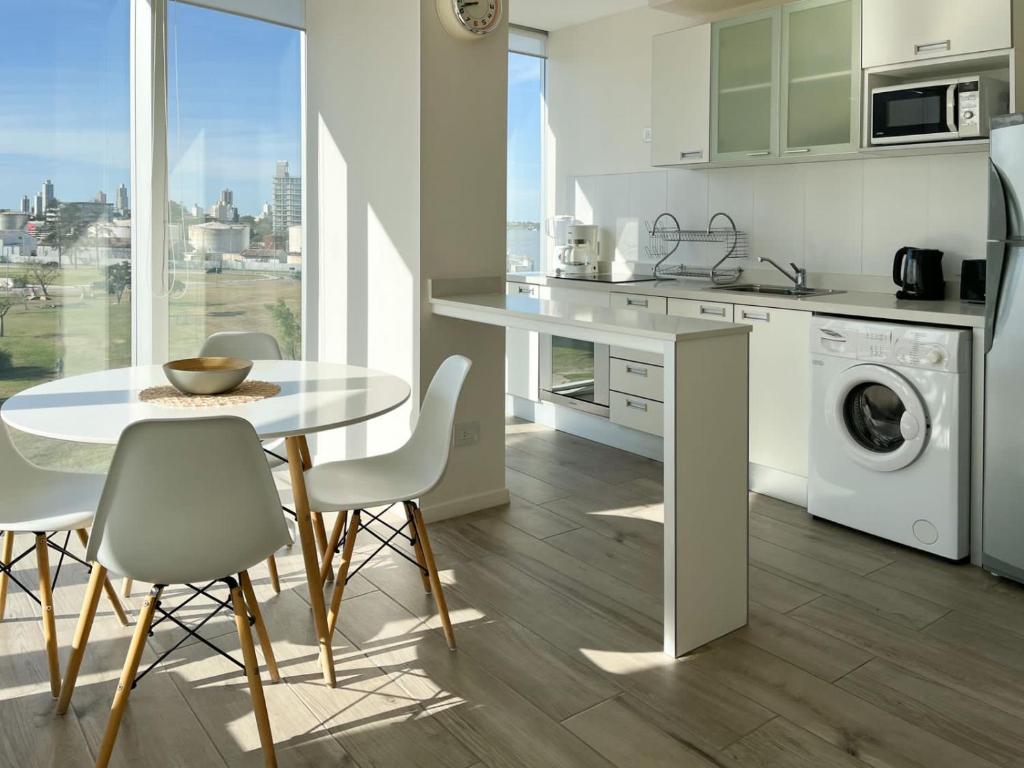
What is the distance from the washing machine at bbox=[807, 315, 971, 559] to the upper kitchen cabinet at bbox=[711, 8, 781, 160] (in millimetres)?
1181

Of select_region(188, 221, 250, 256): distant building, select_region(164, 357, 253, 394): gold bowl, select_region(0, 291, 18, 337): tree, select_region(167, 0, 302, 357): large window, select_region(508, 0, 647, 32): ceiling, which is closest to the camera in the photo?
select_region(164, 357, 253, 394): gold bowl

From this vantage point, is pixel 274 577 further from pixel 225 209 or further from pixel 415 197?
pixel 225 209

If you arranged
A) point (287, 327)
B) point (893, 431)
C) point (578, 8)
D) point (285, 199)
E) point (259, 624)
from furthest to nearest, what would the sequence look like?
1. point (578, 8)
2. point (287, 327)
3. point (285, 199)
4. point (893, 431)
5. point (259, 624)

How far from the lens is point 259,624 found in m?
2.06

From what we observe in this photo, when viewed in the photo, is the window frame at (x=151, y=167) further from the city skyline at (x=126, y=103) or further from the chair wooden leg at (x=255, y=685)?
the chair wooden leg at (x=255, y=685)

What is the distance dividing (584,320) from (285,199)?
2.29 m

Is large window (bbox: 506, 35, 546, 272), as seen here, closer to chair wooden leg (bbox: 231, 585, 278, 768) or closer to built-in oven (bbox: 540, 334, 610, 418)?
built-in oven (bbox: 540, 334, 610, 418)

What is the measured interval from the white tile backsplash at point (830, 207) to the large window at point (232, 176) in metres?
2.11

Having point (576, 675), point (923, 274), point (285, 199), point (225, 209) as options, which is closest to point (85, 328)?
point (225, 209)

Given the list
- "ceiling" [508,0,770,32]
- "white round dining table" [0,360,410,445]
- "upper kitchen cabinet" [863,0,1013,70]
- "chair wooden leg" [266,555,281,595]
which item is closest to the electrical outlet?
"white round dining table" [0,360,410,445]

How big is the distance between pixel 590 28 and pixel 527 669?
4.41 m

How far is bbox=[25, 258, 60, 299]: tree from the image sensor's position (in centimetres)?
368

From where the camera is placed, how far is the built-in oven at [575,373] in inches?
190

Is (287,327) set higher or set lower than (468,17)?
lower
